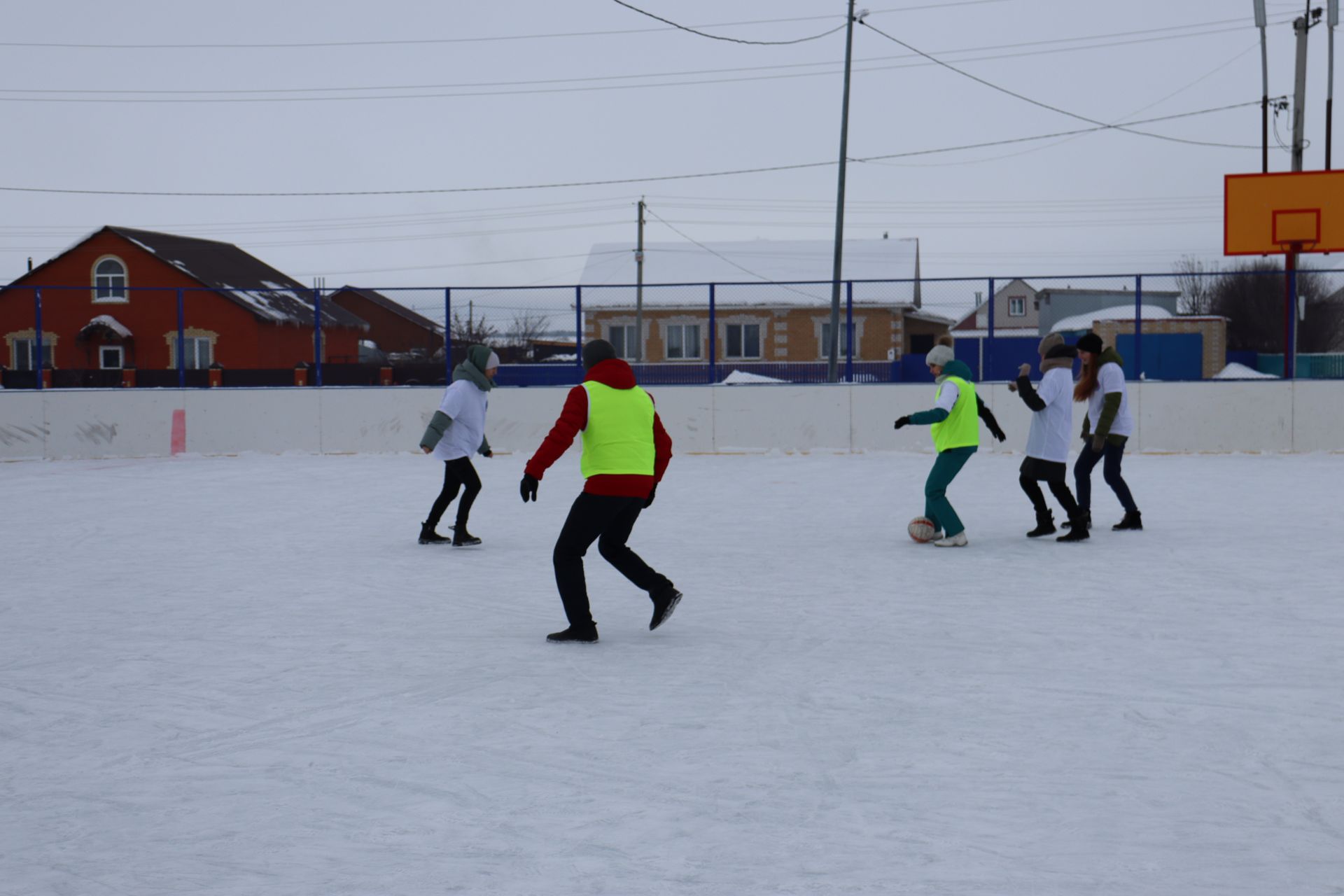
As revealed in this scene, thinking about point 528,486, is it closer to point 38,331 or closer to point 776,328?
point 38,331

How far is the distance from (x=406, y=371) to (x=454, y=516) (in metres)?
12.1

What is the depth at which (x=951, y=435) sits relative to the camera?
958 cm

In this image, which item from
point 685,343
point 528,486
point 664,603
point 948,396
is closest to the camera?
point 528,486

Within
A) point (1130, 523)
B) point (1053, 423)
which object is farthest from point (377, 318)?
point (1053, 423)

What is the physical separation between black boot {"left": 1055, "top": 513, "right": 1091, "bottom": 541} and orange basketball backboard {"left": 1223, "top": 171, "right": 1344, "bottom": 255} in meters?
12.7

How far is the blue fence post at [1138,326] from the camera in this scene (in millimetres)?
18938

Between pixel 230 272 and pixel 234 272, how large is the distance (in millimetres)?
153

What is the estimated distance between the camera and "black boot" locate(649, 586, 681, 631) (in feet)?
21.6

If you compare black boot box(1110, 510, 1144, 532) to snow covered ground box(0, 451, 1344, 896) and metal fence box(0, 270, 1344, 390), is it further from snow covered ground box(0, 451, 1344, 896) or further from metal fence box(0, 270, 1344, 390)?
metal fence box(0, 270, 1344, 390)

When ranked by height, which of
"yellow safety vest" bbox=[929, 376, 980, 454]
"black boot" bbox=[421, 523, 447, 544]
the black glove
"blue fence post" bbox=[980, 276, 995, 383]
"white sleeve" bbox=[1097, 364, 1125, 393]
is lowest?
"black boot" bbox=[421, 523, 447, 544]

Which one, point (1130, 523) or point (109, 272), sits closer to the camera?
point (1130, 523)

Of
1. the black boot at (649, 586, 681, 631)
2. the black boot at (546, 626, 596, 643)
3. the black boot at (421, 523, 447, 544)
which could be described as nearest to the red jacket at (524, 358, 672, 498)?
the black boot at (649, 586, 681, 631)

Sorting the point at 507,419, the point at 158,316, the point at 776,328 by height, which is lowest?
the point at 507,419

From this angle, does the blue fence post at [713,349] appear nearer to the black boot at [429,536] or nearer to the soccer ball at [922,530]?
the black boot at [429,536]
